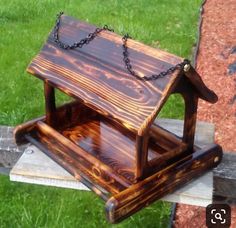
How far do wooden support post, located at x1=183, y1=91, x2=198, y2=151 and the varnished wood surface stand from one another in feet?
0.90

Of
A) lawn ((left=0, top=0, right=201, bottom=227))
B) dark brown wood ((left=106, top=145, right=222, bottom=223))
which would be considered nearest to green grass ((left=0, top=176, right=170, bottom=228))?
lawn ((left=0, top=0, right=201, bottom=227))

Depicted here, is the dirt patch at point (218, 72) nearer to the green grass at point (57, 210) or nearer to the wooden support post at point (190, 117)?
the green grass at point (57, 210)

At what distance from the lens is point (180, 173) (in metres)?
2.62

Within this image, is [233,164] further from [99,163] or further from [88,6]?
[88,6]

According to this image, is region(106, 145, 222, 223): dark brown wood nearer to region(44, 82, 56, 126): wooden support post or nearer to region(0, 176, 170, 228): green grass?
region(44, 82, 56, 126): wooden support post

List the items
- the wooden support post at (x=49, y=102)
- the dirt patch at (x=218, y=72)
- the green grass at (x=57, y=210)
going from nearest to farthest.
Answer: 1. the wooden support post at (x=49, y=102)
2. the green grass at (x=57, y=210)
3. the dirt patch at (x=218, y=72)

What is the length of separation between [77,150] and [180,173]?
1.85 ft

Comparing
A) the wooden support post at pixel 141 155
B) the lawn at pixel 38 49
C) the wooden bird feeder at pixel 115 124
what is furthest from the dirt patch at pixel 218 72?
the wooden support post at pixel 141 155

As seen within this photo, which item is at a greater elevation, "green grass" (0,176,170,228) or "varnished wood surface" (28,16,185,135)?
"varnished wood surface" (28,16,185,135)

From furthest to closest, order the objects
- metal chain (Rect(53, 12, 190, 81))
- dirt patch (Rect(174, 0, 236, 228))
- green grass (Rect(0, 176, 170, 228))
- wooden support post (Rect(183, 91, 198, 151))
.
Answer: dirt patch (Rect(174, 0, 236, 228)) → green grass (Rect(0, 176, 170, 228)) → wooden support post (Rect(183, 91, 198, 151)) → metal chain (Rect(53, 12, 190, 81))

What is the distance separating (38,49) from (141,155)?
4410 mm

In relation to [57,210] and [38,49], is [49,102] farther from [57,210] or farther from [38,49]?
[38,49]

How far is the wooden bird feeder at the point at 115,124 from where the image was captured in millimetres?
2348

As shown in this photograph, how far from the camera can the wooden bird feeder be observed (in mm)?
2348
